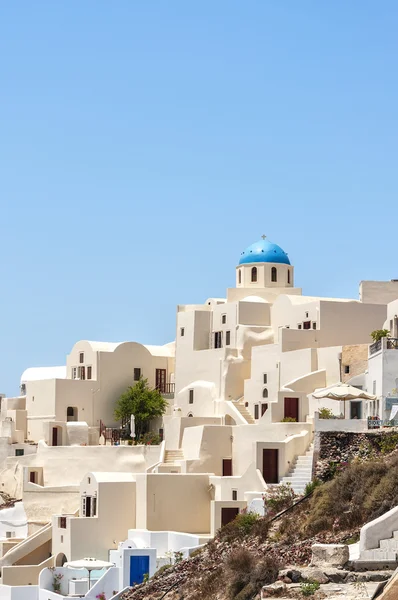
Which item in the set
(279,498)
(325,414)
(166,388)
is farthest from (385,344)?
(166,388)

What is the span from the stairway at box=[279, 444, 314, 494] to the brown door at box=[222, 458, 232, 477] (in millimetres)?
3956

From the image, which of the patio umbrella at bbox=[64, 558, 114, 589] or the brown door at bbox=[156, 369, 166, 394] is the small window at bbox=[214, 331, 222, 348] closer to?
the brown door at bbox=[156, 369, 166, 394]

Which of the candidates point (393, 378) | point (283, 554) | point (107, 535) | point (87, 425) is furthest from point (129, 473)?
point (283, 554)

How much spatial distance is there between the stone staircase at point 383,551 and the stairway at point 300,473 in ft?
44.2

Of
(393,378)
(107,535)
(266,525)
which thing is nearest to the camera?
(266,525)

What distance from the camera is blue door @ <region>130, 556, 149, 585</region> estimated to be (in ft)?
122

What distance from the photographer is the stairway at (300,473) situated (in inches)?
1503

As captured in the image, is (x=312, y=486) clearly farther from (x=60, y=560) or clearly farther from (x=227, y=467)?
(x=60, y=560)

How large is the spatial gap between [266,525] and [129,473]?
14311 millimetres

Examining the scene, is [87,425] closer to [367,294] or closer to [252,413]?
[252,413]

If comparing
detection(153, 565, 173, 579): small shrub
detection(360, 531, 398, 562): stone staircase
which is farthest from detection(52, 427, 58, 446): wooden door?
detection(360, 531, 398, 562): stone staircase

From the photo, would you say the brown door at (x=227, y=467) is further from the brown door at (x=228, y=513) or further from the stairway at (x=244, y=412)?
the brown door at (x=228, y=513)

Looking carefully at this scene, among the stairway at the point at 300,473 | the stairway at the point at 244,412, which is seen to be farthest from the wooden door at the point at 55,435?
the stairway at the point at 300,473

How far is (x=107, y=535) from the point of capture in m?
42.6
